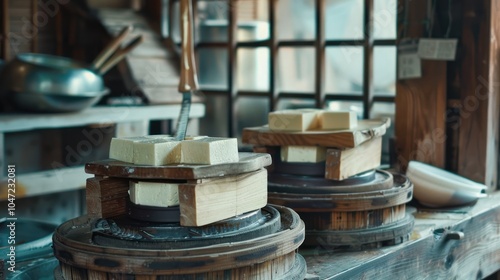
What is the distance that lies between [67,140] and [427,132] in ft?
10.5

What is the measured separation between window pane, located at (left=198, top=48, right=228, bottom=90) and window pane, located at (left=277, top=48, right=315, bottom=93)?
673 mm

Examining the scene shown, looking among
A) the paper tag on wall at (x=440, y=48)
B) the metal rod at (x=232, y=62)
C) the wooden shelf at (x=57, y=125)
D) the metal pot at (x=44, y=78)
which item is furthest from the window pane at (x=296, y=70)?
the paper tag on wall at (x=440, y=48)

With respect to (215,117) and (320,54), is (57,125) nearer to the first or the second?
(215,117)

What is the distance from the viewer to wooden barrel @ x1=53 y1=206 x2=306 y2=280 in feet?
5.40

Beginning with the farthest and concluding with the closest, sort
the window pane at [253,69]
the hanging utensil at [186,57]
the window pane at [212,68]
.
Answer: the window pane at [212,68] → the window pane at [253,69] → the hanging utensil at [186,57]

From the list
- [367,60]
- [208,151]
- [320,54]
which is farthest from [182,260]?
[320,54]

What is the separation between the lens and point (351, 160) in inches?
96.7

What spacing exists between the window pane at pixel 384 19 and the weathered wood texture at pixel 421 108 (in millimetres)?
Answer: 1235

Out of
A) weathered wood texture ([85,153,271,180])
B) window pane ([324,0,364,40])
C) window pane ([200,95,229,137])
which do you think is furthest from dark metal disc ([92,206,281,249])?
window pane ([200,95,229,137])

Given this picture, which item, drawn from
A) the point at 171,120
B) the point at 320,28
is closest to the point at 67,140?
the point at 171,120

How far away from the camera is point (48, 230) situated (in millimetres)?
2684

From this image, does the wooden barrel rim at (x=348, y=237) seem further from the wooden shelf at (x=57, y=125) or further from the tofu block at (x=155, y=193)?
the wooden shelf at (x=57, y=125)

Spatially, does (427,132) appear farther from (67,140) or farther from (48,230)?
(67,140)

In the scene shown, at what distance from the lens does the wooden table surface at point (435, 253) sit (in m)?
2.25
